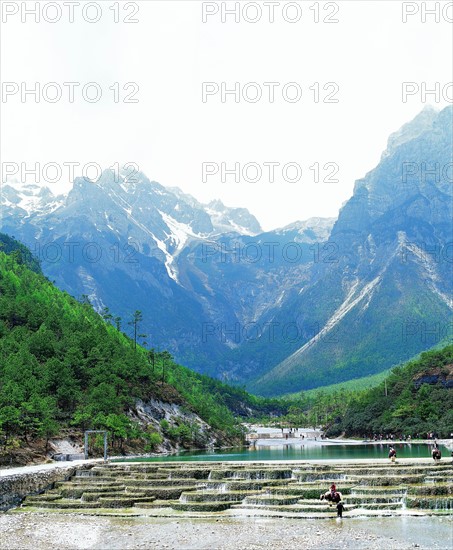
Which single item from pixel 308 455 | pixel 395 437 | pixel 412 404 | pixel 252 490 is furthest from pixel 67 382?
pixel 412 404

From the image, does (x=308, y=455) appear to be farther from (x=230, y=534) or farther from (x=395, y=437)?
(x=230, y=534)

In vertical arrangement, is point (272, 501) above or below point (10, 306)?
below

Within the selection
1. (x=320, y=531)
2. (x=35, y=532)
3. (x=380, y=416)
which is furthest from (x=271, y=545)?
(x=380, y=416)

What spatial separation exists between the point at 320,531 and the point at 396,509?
340 inches

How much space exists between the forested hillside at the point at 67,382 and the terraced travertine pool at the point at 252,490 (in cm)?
2509

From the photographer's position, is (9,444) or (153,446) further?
(153,446)

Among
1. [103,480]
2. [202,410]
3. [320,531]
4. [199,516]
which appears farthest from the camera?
[202,410]

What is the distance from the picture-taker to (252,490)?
57375mm

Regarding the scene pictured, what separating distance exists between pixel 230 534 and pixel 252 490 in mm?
14859

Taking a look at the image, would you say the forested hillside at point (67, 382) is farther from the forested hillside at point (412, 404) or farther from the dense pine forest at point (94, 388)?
the forested hillside at point (412, 404)

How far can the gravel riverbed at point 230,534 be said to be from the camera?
128ft

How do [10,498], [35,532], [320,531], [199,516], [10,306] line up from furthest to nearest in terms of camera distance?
1. [10,306]
2. [10,498]
3. [199,516]
4. [35,532]
5. [320,531]

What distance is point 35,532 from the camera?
4612 cm

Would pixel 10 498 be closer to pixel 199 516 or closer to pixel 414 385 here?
pixel 199 516
